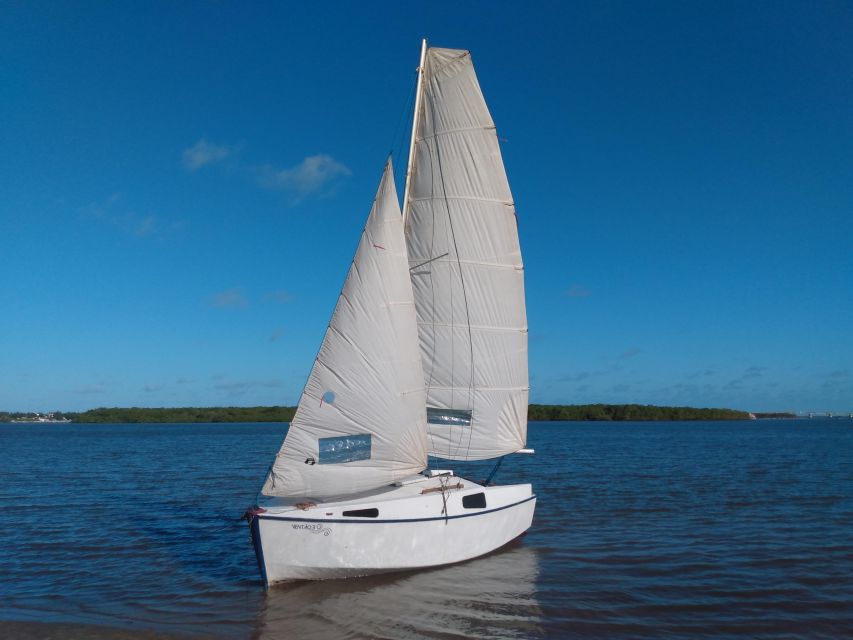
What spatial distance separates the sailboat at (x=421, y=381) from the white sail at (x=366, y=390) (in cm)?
3

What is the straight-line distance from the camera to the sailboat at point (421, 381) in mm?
13047

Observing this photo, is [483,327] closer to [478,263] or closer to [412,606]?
[478,263]

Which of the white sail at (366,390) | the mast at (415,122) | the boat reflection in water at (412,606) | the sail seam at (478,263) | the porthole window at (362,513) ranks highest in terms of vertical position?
the mast at (415,122)

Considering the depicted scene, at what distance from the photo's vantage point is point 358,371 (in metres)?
13.4

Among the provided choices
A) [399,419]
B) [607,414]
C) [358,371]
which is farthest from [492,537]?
[607,414]

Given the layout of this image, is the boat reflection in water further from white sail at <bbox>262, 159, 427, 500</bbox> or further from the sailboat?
white sail at <bbox>262, 159, 427, 500</bbox>

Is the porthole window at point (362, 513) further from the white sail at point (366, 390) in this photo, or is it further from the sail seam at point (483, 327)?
the sail seam at point (483, 327)

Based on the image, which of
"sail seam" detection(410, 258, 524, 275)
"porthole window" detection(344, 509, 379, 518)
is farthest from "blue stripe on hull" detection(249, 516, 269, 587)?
"sail seam" detection(410, 258, 524, 275)

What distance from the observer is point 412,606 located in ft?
40.0

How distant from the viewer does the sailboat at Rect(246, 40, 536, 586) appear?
1305 centimetres

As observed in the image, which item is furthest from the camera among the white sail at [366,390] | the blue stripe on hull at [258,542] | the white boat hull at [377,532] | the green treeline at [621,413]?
the green treeline at [621,413]

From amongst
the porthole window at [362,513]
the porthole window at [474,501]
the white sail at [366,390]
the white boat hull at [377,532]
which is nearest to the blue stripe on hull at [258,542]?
the white boat hull at [377,532]

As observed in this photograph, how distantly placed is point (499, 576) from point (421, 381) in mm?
4587

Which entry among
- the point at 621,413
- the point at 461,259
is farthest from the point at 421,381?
the point at 621,413
